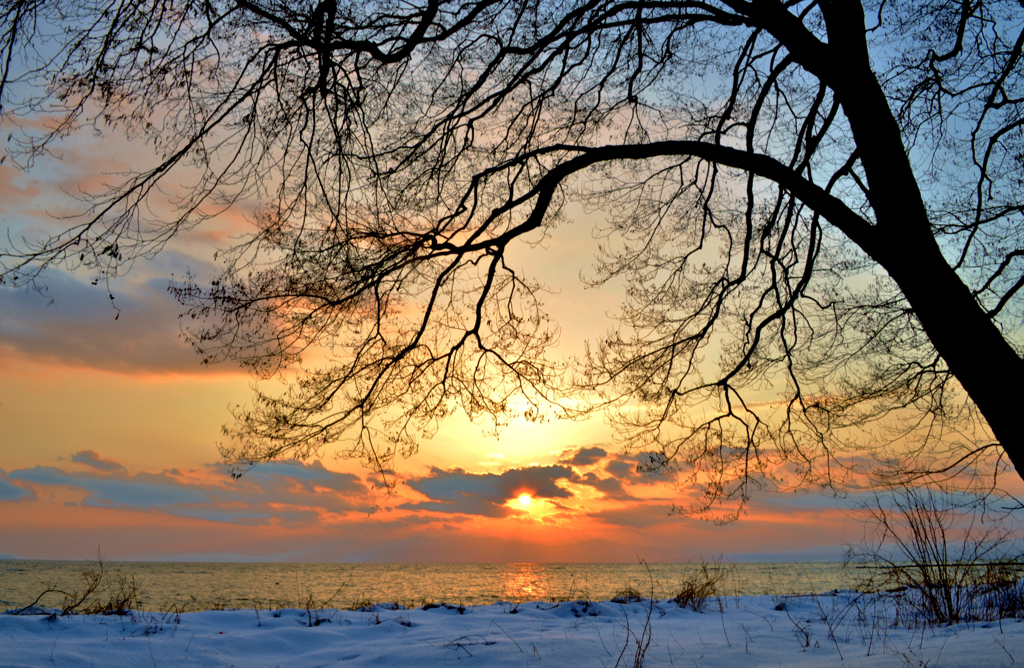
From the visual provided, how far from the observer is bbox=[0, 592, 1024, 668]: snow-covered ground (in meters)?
3.79

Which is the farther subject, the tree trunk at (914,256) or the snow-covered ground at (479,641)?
the tree trunk at (914,256)

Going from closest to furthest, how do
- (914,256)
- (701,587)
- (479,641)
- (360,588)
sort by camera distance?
(914,256) → (479,641) → (701,587) → (360,588)

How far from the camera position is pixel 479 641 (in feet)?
15.1

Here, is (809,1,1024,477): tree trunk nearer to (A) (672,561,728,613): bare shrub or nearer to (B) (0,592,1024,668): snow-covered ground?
(B) (0,592,1024,668): snow-covered ground

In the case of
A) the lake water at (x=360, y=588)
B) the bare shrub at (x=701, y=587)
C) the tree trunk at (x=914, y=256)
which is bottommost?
the lake water at (x=360, y=588)

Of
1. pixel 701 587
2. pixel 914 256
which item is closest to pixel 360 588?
pixel 701 587

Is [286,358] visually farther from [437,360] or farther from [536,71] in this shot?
[536,71]

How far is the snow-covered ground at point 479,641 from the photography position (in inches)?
149

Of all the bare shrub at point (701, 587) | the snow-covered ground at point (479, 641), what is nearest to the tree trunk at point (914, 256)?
the snow-covered ground at point (479, 641)

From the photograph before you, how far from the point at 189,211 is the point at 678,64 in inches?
237

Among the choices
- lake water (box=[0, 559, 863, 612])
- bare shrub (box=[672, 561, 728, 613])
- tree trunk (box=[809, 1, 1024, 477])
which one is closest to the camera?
tree trunk (box=[809, 1, 1024, 477])

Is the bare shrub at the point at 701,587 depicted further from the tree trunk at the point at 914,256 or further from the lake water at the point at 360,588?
the tree trunk at the point at 914,256

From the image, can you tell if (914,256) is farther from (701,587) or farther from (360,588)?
(360,588)

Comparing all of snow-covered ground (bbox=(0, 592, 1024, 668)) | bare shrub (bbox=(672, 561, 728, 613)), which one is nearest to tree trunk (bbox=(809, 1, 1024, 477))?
snow-covered ground (bbox=(0, 592, 1024, 668))
